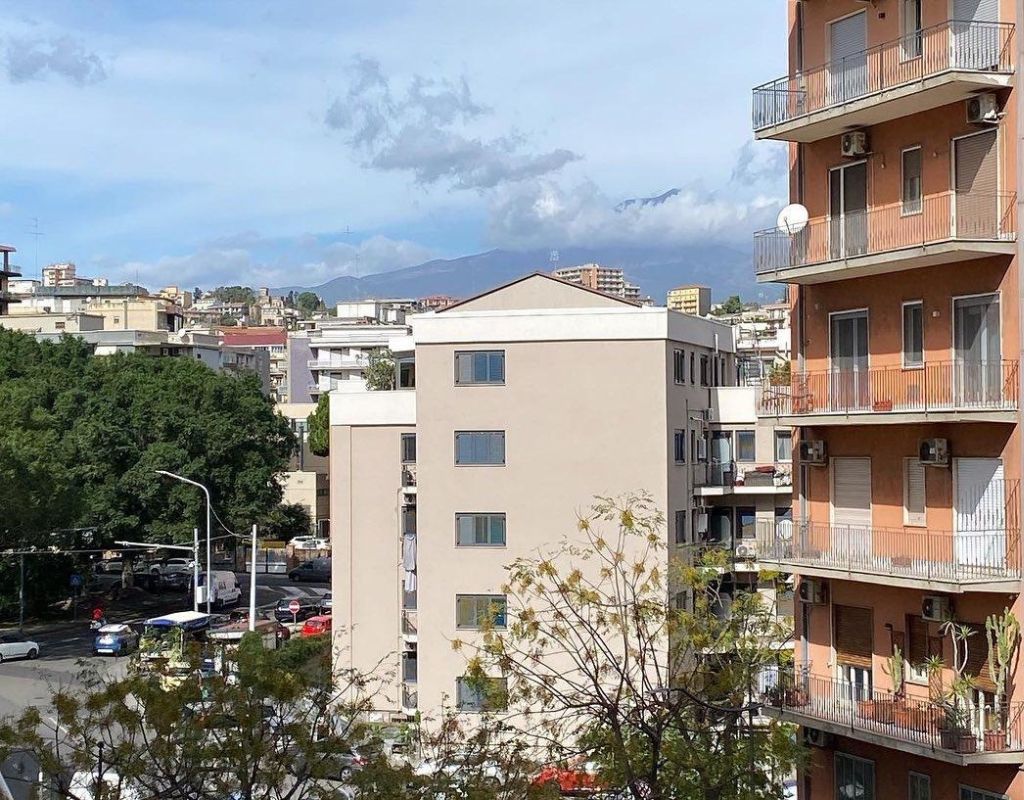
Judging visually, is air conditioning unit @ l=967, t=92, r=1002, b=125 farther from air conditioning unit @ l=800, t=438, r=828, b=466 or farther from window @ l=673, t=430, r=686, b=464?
window @ l=673, t=430, r=686, b=464

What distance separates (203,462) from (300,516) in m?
19.9

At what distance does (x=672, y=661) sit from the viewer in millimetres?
21281

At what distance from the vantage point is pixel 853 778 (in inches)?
→ 905

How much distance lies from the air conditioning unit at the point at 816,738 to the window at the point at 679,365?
1631cm

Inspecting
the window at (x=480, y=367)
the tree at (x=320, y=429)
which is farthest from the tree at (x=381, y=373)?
the window at (x=480, y=367)

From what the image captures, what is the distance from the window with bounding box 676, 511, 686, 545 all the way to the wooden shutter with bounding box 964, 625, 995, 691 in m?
18.0

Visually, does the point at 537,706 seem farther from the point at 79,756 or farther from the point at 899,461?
the point at 79,756

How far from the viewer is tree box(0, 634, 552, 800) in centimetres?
1574

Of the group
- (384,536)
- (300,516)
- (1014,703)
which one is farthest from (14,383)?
(1014,703)

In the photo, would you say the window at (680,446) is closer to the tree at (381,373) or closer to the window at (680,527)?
the window at (680,527)

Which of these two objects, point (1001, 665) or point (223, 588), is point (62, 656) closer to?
point (223, 588)

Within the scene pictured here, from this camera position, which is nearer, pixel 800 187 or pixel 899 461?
pixel 899 461

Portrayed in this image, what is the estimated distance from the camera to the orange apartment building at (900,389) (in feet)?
67.7

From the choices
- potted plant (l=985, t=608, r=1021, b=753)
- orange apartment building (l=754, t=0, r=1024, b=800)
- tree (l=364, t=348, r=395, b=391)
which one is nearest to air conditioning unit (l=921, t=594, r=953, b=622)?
orange apartment building (l=754, t=0, r=1024, b=800)
